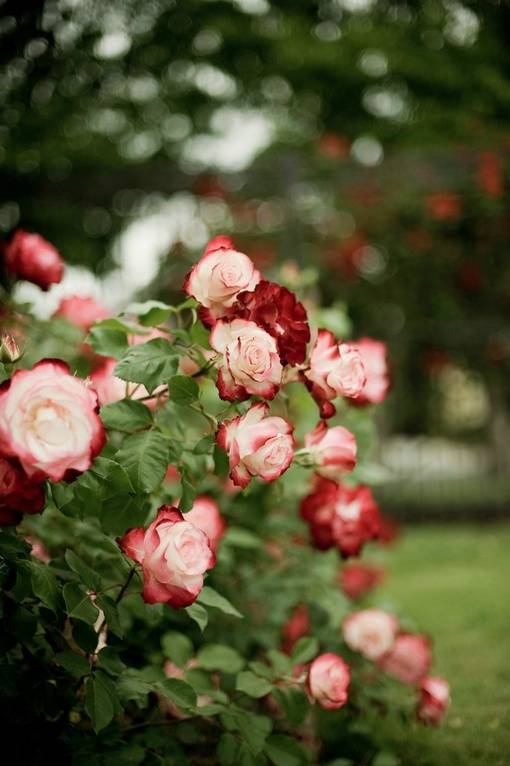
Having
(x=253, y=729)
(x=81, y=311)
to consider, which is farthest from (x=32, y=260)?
(x=253, y=729)

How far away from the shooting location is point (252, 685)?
53.5 inches

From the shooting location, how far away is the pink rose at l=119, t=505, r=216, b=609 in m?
1.06

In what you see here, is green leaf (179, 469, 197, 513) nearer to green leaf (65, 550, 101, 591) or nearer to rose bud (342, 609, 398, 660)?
green leaf (65, 550, 101, 591)

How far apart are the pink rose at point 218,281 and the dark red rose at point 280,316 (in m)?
0.02

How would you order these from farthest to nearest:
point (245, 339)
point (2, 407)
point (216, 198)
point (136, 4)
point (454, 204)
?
point (454, 204) → point (216, 198) → point (136, 4) → point (245, 339) → point (2, 407)

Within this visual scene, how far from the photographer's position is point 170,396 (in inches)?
46.3

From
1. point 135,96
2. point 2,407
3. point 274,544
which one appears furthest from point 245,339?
point 135,96

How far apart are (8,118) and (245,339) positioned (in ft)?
11.6

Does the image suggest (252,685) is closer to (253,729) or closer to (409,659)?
(253,729)

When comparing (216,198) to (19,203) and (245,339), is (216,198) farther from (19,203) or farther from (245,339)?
(245,339)

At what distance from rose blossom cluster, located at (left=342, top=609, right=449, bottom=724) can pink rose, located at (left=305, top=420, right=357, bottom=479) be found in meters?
0.65

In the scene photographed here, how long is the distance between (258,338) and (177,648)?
26.5 inches

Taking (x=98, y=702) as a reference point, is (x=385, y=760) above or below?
below

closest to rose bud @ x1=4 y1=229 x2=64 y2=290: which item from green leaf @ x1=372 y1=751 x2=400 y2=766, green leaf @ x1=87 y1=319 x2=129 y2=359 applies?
green leaf @ x1=87 y1=319 x2=129 y2=359
